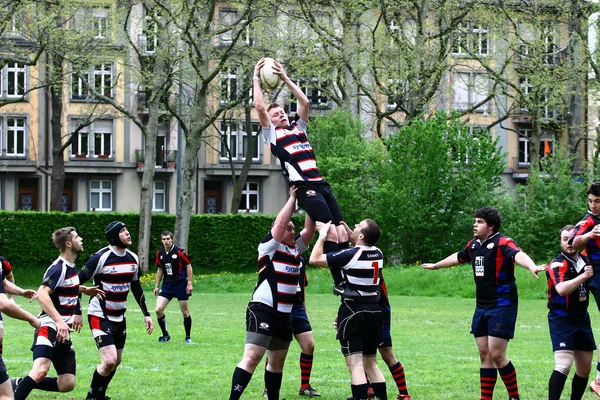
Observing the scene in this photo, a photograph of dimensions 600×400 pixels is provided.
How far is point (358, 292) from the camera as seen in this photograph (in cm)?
907

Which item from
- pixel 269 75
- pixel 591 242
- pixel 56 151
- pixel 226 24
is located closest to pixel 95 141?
pixel 56 151

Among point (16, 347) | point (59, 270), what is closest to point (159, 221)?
point (16, 347)

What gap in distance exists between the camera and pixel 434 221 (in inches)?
1414

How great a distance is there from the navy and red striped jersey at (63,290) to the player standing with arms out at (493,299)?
4.46 meters

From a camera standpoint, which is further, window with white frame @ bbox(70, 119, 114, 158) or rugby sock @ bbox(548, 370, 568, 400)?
window with white frame @ bbox(70, 119, 114, 158)

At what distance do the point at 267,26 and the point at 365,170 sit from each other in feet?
26.7

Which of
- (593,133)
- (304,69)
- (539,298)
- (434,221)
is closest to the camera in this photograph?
(539,298)

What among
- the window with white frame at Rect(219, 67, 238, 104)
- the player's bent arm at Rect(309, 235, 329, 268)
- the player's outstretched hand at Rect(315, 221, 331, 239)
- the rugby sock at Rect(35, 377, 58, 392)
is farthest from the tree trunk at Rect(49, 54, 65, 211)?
the player's bent arm at Rect(309, 235, 329, 268)

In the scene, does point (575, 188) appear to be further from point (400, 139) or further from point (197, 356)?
point (197, 356)

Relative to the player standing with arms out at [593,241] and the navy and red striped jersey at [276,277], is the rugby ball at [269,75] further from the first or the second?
the player standing with arms out at [593,241]

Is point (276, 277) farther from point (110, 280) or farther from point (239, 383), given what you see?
point (110, 280)

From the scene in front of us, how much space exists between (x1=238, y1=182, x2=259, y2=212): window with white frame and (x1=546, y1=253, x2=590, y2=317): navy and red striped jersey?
49.7m

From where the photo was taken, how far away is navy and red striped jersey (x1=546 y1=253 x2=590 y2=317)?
952 cm

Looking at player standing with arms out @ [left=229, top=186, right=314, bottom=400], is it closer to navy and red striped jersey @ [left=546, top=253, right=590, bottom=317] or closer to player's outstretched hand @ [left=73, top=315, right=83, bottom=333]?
player's outstretched hand @ [left=73, top=315, right=83, bottom=333]
